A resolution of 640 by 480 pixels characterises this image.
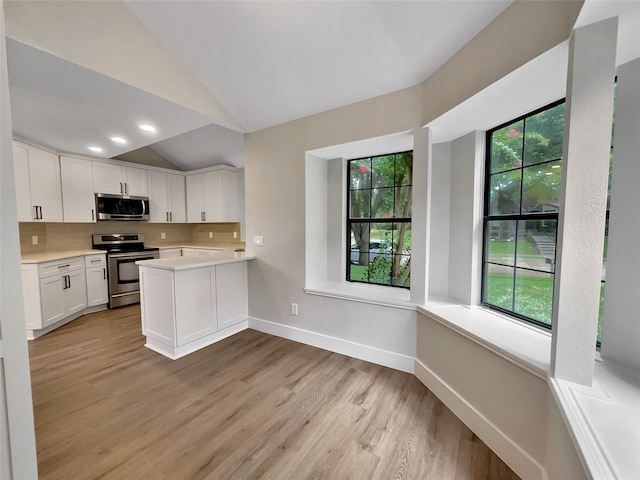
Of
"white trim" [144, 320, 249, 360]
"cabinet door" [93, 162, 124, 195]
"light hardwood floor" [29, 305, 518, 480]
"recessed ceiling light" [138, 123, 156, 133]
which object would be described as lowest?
"light hardwood floor" [29, 305, 518, 480]

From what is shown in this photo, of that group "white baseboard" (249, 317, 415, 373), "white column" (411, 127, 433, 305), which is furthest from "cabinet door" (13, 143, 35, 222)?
"white column" (411, 127, 433, 305)

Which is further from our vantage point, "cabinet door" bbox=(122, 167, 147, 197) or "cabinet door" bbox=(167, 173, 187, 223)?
"cabinet door" bbox=(167, 173, 187, 223)

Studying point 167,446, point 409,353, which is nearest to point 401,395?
point 409,353

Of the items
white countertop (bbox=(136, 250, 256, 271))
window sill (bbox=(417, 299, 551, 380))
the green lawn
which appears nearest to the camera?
window sill (bbox=(417, 299, 551, 380))

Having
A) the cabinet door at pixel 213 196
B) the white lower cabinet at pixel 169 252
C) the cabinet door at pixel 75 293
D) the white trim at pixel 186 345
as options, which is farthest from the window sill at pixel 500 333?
the white lower cabinet at pixel 169 252

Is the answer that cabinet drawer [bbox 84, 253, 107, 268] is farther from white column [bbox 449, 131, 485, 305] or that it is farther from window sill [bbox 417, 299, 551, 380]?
white column [bbox 449, 131, 485, 305]

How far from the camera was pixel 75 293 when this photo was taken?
3516mm

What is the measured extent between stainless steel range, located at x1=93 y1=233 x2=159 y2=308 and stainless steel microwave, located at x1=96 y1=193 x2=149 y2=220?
421 mm

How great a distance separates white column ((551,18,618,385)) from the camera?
105cm

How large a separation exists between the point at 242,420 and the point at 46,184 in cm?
416

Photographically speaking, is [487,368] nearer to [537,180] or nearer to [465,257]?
[465,257]

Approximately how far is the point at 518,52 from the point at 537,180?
848mm

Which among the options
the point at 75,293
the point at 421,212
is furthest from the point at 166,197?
the point at 421,212

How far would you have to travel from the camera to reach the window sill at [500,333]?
1333 mm
